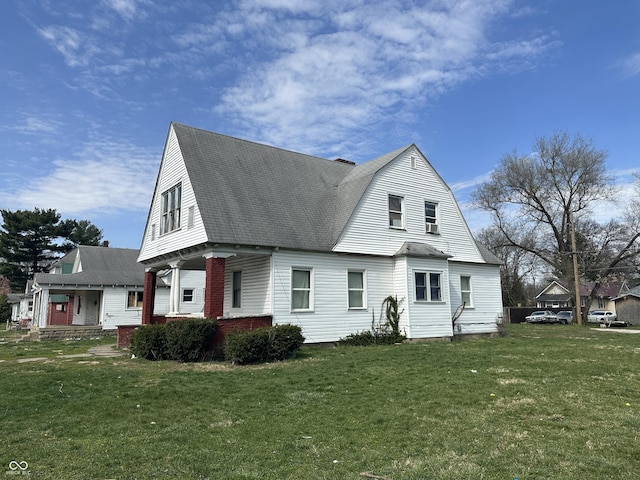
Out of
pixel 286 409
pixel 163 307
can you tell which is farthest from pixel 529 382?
pixel 163 307

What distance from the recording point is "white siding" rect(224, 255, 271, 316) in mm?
15680

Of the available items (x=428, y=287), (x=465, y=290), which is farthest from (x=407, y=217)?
(x=465, y=290)

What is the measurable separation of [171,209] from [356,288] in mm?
7894

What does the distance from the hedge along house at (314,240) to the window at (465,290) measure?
94mm

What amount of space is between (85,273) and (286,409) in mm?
28298

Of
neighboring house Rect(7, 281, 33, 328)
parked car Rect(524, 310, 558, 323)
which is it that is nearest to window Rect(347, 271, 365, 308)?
neighboring house Rect(7, 281, 33, 328)

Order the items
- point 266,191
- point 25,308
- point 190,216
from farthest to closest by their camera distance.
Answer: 1. point 25,308
2. point 266,191
3. point 190,216

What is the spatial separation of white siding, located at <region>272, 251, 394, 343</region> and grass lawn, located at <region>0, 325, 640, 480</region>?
4.32 metres

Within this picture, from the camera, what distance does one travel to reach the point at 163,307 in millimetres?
32781

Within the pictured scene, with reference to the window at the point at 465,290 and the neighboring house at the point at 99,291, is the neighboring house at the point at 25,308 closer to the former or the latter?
the neighboring house at the point at 99,291

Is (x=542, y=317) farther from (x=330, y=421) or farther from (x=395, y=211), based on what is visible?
(x=330, y=421)

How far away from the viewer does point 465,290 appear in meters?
21.1

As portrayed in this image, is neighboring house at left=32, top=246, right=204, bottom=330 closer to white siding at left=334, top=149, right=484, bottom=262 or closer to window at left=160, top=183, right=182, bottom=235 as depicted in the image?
window at left=160, top=183, right=182, bottom=235

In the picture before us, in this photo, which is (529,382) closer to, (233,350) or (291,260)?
(233,350)
